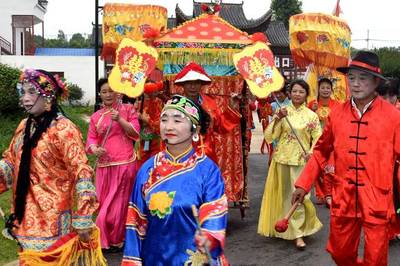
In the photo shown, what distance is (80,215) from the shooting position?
11.5ft

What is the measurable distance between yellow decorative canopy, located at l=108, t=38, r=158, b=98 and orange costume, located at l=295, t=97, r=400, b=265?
1938 millimetres

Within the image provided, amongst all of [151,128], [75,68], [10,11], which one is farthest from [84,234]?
[10,11]

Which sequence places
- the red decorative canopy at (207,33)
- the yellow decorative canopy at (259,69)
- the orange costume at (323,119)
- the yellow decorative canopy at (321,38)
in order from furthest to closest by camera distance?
the yellow decorative canopy at (321,38)
the orange costume at (323,119)
the red decorative canopy at (207,33)
the yellow decorative canopy at (259,69)

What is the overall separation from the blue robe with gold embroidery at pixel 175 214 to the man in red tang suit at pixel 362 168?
3.92 ft

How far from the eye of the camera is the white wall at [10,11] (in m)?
33.2

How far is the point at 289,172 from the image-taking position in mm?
6164

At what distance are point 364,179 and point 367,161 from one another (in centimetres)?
13

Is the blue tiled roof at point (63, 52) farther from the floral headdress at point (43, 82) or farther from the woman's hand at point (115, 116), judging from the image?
the floral headdress at point (43, 82)

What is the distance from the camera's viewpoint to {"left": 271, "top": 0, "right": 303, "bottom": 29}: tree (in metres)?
51.8

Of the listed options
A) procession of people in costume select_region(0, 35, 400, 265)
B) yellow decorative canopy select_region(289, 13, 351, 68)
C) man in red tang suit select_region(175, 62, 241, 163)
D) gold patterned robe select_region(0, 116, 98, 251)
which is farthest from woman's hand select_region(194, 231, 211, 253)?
yellow decorative canopy select_region(289, 13, 351, 68)

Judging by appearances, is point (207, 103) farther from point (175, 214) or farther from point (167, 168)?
point (175, 214)

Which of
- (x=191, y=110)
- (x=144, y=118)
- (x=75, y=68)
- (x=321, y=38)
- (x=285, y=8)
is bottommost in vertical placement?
(x=144, y=118)

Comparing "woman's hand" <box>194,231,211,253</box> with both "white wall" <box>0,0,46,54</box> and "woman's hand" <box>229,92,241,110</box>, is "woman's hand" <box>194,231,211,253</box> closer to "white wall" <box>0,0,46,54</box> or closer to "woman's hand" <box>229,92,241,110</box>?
"woman's hand" <box>229,92,241,110</box>

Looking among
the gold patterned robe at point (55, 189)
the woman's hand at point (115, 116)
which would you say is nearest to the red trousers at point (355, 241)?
the gold patterned robe at point (55, 189)
